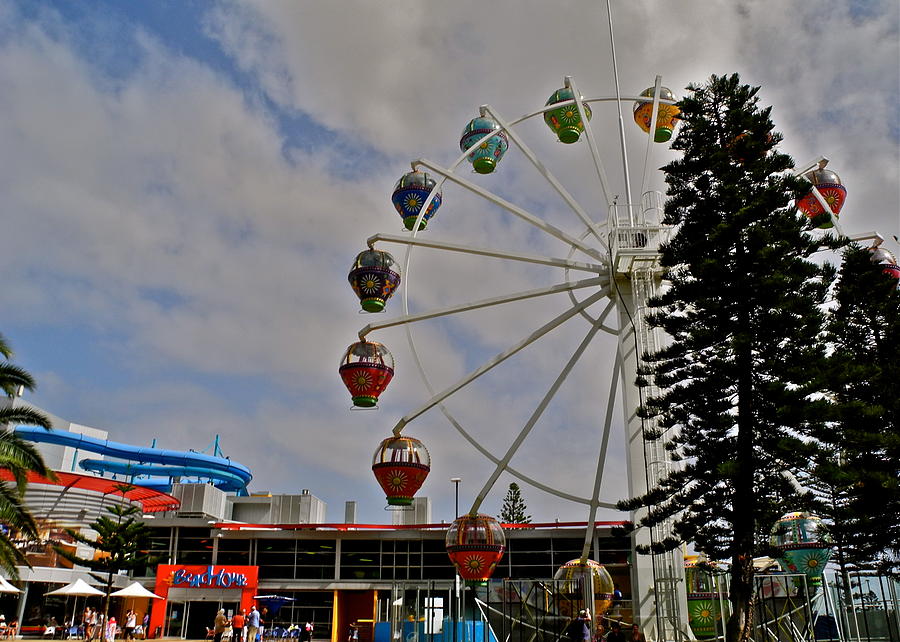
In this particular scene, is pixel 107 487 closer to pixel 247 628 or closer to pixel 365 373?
pixel 247 628

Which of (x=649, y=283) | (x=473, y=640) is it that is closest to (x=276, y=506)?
(x=473, y=640)

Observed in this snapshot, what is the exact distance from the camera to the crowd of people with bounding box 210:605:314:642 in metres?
19.6

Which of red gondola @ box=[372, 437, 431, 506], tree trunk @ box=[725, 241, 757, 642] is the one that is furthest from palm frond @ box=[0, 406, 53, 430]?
tree trunk @ box=[725, 241, 757, 642]

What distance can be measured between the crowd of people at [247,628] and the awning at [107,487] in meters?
6.07

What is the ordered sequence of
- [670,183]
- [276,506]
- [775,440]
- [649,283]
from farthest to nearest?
1. [276,506]
2. [649,283]
3. [670,183]
4. [775,440]

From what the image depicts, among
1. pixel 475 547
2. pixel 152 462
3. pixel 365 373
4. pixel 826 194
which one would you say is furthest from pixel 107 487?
pixel 826 194

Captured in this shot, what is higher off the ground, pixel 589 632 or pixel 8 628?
pixel 8 628

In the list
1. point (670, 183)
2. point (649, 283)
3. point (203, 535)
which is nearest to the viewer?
point (670, 183)

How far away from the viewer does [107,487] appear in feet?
97.8

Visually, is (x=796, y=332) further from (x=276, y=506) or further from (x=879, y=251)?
(x=276, y=506)

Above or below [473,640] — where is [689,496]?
above

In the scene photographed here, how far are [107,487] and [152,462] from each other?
552 inches

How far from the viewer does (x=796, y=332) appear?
12.6m

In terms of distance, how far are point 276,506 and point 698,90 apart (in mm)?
33175
